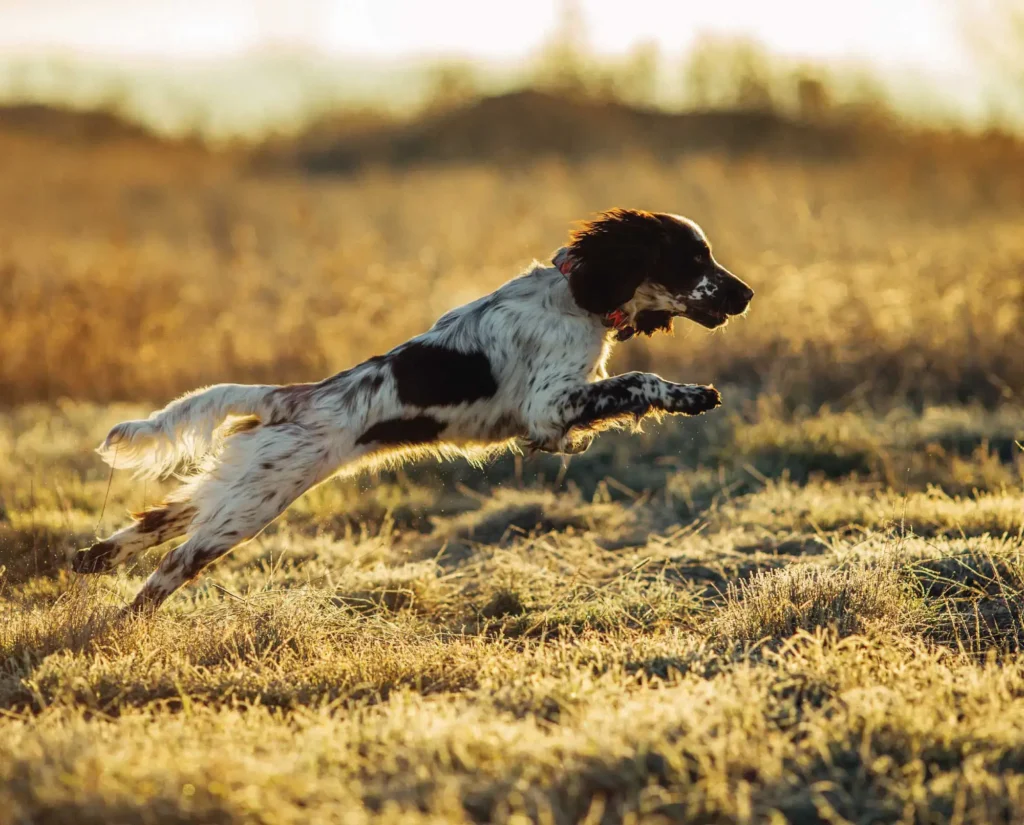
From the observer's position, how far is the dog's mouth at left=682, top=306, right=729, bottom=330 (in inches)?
194

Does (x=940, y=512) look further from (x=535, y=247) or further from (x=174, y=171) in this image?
(x=174, y=171)

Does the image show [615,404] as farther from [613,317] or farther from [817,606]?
[817,606]

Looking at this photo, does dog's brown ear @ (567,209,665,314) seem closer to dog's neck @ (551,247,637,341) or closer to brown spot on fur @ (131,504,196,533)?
dog's neck @ (551,247,637,341)

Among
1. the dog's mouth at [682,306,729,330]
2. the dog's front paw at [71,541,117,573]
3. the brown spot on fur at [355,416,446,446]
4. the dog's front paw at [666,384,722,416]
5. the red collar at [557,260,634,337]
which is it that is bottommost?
the dog's front paw at [71,541,117,573]

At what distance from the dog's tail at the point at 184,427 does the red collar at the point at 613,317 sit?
1191mm

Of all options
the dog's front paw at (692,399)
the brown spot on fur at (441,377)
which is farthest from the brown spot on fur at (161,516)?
the dog's front paw at (692,399)

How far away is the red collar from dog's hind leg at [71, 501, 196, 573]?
1.66m

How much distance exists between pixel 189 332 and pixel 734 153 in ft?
58.3

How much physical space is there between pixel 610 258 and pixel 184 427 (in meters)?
1.69

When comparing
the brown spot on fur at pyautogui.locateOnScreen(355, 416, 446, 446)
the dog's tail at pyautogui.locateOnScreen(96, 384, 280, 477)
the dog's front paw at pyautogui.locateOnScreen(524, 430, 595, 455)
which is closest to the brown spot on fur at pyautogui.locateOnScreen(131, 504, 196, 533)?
the dog's tail at pyautogui.locateOnScreen(96, 384, 280, 477)

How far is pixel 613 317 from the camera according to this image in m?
4.77

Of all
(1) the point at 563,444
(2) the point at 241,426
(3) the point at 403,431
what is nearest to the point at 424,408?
(3) the point at 403,431

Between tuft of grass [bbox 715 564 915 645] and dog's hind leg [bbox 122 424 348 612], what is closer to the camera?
tuft of grass [bbox 715 564 915 645]

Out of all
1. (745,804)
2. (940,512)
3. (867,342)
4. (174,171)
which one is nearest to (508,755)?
(745,804)
